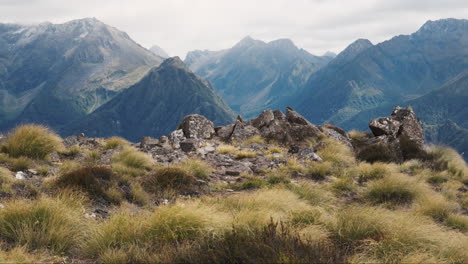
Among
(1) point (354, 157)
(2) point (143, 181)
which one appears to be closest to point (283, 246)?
(2) point (143, 181)

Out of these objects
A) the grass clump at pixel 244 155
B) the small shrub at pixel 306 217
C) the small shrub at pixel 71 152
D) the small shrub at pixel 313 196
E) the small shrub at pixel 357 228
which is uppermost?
the small shrub at pixel 357 228

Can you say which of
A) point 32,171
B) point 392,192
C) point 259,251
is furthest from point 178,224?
point 392,192

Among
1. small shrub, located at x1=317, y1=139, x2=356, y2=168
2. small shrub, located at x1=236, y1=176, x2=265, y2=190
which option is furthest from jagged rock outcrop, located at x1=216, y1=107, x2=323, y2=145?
small shrub, located at x1=236, y1=176, x2=265, y2=190

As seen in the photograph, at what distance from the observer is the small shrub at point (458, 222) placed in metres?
9.32

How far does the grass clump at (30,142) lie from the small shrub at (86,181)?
13.5 feet

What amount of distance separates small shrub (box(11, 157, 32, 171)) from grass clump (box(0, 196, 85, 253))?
5.18m

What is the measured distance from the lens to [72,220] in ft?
21.7

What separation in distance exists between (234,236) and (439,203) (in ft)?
26.4

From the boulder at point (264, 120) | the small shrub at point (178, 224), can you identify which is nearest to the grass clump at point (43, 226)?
the small shrub at point (178, 224)

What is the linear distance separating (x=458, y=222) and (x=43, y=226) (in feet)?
34.3

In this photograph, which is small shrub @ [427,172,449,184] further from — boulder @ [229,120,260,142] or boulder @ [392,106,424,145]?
boulder @ [229,120,260,142]

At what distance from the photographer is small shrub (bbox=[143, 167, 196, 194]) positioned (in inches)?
428

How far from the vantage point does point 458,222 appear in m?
9.49

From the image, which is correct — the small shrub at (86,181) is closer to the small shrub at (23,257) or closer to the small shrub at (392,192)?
the small shrub at (23,257)
